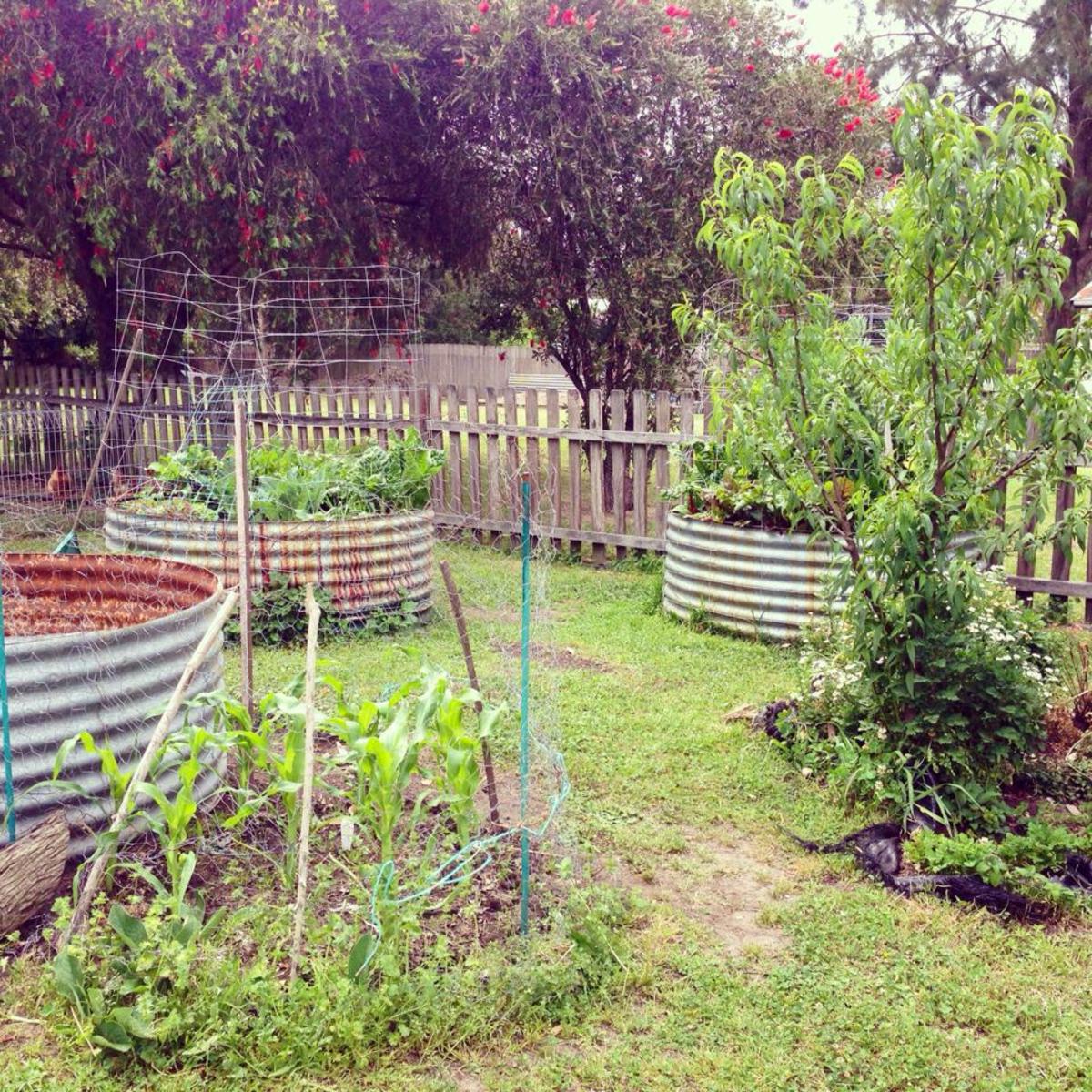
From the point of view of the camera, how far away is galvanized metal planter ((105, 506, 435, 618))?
6.80 metres

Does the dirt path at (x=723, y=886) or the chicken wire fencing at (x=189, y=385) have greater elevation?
the chicken wire fencing at (x=189, y=385)

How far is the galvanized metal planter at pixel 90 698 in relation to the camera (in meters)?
3.53

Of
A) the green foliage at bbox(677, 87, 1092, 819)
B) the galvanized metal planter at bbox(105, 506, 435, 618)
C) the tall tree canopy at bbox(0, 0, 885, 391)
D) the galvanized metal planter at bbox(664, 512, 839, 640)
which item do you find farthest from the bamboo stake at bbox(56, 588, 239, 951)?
the tall tree canopy at bbox(0, 0, 885, 391)

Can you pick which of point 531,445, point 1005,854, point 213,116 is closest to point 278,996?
point 1005,854

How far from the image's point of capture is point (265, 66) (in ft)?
33.0

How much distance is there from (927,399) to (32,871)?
11.2ft

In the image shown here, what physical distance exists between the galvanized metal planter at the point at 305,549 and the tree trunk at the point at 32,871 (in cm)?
337

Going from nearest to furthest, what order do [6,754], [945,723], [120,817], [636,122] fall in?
[120,817], [6,754], [945,723], [636,122]

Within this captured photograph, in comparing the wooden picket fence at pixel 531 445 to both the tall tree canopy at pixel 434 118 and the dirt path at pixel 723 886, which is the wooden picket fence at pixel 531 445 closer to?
the tall tree canopy at pixel 434 118

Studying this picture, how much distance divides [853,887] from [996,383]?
1899 millimetres

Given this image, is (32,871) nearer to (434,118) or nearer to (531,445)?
(531,445)

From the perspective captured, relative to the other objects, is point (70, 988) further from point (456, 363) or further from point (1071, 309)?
point (456, 363)

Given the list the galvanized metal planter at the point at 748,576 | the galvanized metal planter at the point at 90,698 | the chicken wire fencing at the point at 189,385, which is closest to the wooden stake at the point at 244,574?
the galvanized metal planter at the point at 90,698

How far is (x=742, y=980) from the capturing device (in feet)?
10.8
